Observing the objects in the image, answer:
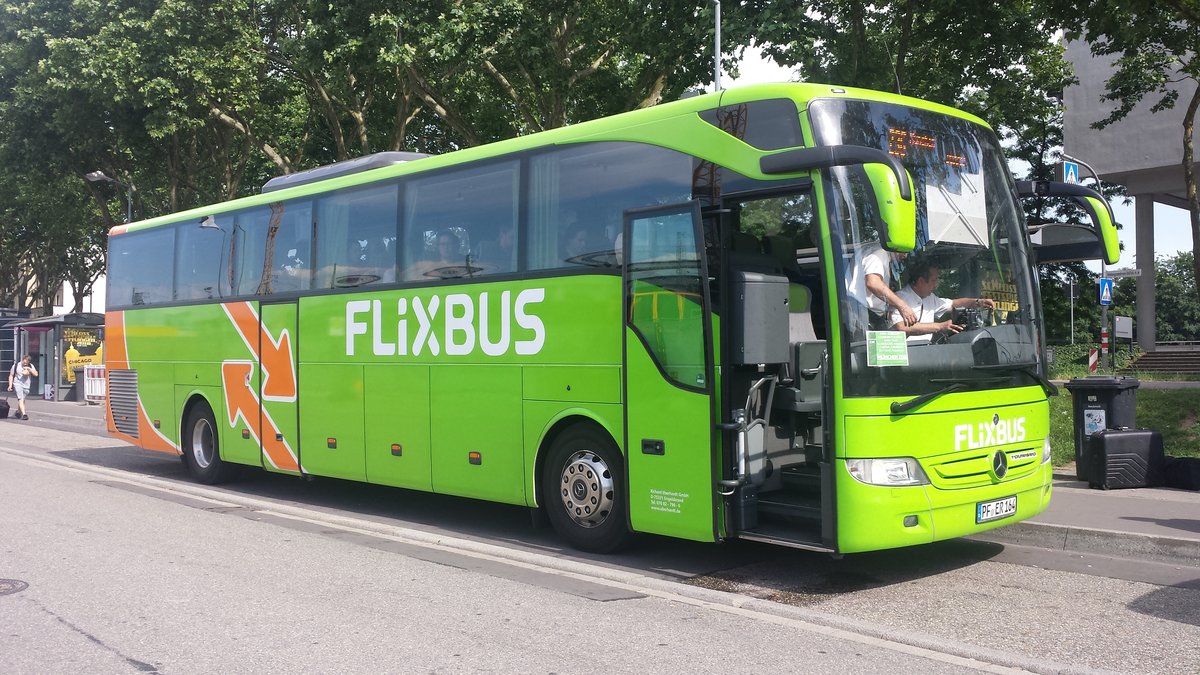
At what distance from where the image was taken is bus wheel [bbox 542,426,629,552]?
8.22 metres

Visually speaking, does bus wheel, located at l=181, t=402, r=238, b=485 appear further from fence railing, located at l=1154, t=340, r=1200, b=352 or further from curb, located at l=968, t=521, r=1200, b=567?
fence railing, located at l=1154, t=340, r=1200, b=352

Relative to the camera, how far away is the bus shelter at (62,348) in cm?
3441

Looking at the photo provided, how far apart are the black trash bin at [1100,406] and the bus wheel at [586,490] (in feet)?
19.0

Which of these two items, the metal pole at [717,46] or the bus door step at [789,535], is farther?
the metal pole at [717,46]

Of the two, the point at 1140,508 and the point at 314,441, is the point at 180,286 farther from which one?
the point at 1140,508

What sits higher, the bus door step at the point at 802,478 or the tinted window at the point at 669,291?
the tinted window at the point at 669,291

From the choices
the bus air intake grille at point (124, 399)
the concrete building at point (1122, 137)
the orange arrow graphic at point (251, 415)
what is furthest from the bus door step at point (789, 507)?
the concrete building at point (1122, 137)

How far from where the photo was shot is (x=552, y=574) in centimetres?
777

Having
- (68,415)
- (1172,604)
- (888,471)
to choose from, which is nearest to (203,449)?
(888,471)

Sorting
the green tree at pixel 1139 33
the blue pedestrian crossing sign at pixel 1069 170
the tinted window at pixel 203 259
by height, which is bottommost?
the tinted window at pixel 203 259

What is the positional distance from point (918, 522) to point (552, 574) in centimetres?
270

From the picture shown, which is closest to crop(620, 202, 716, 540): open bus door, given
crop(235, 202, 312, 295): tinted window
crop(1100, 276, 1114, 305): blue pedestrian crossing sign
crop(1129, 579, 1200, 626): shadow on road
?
crop(1129, 579, 1200, 626): shadow on road

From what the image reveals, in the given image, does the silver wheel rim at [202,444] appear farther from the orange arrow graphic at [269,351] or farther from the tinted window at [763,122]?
the tinted window at [763,122]

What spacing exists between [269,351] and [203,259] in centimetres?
207
